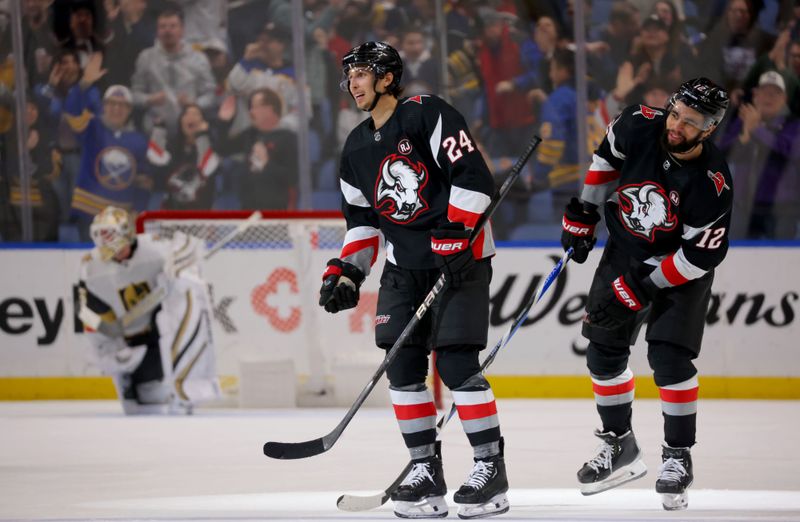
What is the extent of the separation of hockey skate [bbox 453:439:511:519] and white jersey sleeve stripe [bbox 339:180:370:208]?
78cm

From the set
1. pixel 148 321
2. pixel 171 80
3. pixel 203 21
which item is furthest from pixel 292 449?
pixel 203 21

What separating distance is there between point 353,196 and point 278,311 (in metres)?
3.44

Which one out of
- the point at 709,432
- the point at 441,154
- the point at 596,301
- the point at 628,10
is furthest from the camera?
the point at 628,10

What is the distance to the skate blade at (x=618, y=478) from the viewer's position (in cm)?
418

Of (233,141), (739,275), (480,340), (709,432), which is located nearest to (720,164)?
(480,340)

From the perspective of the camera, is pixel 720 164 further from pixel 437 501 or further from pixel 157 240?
pixel 157 240

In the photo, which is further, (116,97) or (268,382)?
(116,97)

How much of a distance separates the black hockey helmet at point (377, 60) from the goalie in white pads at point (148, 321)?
326cm

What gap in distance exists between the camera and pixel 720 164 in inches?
157

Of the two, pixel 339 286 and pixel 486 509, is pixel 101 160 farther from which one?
pixel 486 509

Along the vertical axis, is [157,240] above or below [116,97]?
below

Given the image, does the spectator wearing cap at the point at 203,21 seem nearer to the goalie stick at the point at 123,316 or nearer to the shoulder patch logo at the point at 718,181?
the goalie stick at the point at 123,316

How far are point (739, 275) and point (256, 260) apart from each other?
2.41 meters

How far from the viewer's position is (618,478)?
13.8 feet
